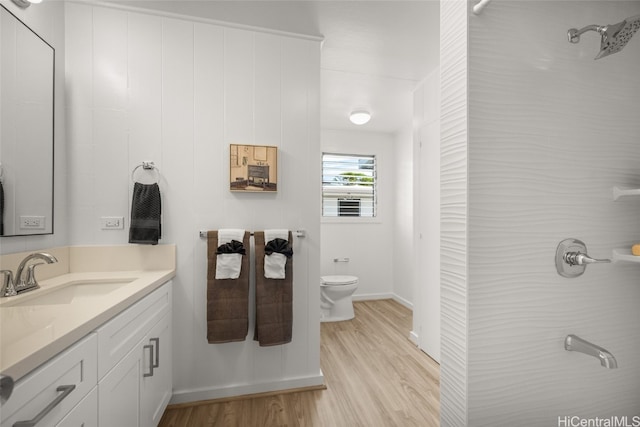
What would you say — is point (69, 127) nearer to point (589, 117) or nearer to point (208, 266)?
point (208, 266)

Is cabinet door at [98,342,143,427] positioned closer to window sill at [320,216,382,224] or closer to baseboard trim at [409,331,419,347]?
baseboard trim at [409,331,419,347]

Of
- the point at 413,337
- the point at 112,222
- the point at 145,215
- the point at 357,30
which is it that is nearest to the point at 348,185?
the point at 413,337

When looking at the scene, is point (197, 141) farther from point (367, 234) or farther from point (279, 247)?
point (367, 234)

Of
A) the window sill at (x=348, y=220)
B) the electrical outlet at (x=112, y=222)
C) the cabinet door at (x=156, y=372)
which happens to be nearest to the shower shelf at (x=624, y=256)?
the cabinet door at (x=156, y=372)

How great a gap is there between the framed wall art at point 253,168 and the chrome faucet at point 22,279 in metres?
0.97

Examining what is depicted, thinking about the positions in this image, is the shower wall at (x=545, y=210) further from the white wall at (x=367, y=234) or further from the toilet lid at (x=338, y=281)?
the white wall at (x=367, y=234)

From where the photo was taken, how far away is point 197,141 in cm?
185

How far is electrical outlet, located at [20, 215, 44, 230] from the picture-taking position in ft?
4.51

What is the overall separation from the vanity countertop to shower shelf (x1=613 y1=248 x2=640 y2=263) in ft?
5.30

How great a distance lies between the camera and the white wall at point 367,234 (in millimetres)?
3998

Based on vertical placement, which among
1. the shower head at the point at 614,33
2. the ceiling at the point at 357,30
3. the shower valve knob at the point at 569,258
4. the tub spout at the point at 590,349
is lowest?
the tub spout at the point at 590,349

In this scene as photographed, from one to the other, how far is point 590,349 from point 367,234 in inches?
130

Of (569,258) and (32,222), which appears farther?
(32,222)

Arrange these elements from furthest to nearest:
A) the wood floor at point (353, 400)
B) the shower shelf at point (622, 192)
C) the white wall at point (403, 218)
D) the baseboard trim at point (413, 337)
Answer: the white wall at point (403, 218) → the baseboard trim at point (413, 337) → the wood floor at point (353, 400) → the shower shelf at point (622, 192)
